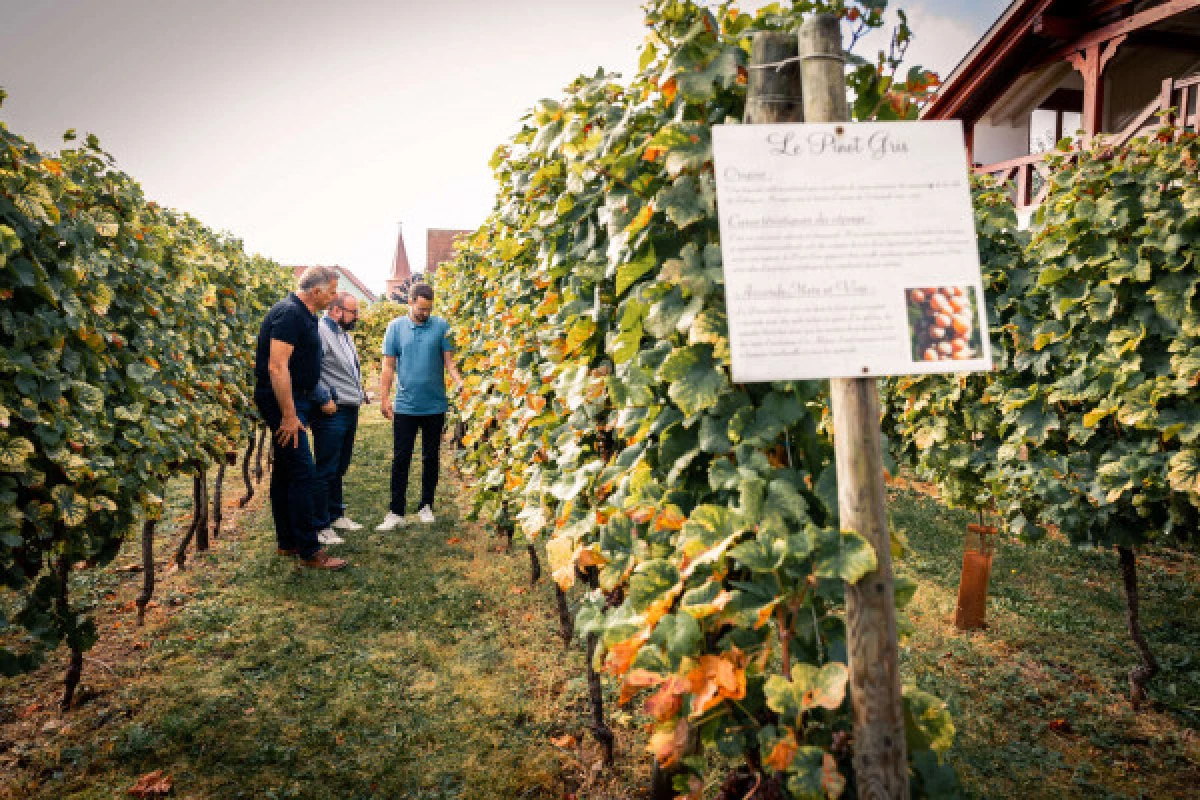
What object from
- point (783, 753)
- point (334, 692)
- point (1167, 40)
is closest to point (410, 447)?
point (334, 692)

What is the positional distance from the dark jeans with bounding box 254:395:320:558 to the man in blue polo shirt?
86cm

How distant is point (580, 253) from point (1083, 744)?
3280 millimetres

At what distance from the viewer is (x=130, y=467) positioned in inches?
124

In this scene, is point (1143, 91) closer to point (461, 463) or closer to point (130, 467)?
point (461, 463)

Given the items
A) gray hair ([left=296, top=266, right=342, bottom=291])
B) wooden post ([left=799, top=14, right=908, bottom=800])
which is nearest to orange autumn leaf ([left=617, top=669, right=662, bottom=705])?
wooden post ([left=799, top=14, right=908, bottom=800])

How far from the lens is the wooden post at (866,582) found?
1383 millimetres

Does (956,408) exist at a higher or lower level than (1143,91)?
lower

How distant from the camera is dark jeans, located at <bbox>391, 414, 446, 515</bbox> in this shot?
5750 millimetres

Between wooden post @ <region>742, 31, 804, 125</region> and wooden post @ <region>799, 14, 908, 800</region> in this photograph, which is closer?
wooden post @ <region>799, 14, 908, 800</region>

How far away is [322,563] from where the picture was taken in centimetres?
496

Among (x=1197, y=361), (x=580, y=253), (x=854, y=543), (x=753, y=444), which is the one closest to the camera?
(x=854, y=543)

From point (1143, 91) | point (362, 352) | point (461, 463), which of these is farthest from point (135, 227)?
point (1143, 91)

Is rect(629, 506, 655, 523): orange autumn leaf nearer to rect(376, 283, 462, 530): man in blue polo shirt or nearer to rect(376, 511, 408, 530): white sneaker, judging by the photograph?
rect(376, 283, 462, 530): man in blue polo shirt

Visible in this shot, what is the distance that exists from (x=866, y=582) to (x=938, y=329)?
1.88 feet
